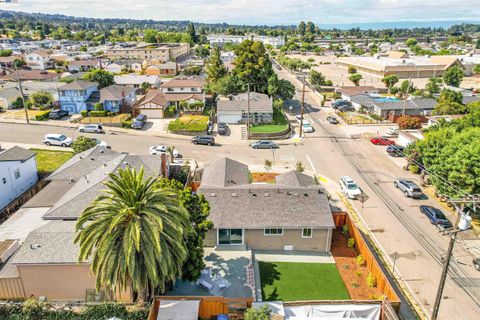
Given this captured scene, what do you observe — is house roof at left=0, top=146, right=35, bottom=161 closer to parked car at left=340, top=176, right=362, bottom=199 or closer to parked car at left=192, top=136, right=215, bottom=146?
parked car at left=192, top=136, right=215, bottom=146

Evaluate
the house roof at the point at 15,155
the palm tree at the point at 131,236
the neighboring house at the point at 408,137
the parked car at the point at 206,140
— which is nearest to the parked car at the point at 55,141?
the house roof at the point at 15,155

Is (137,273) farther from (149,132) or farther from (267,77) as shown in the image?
(267,77)

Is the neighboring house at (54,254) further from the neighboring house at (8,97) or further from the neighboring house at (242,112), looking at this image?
the neighboring house at (8,97)

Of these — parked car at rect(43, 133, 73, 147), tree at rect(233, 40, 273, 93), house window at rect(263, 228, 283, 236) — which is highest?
tree at rect(233, 40, 273, 93)

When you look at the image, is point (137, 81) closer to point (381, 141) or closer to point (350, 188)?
point (381, 141)

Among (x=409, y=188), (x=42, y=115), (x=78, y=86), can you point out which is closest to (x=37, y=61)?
(x=78, y=86)

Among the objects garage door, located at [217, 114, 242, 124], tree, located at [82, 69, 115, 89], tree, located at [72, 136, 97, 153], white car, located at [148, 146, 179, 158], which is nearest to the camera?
tree, located at [72, 136, 97, 153]

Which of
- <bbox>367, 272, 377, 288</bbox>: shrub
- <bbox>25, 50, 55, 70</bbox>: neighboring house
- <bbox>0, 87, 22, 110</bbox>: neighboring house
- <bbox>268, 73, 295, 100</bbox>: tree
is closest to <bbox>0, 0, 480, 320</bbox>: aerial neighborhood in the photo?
<bbox>367, 272, 377, 288</bbox>: shrub
